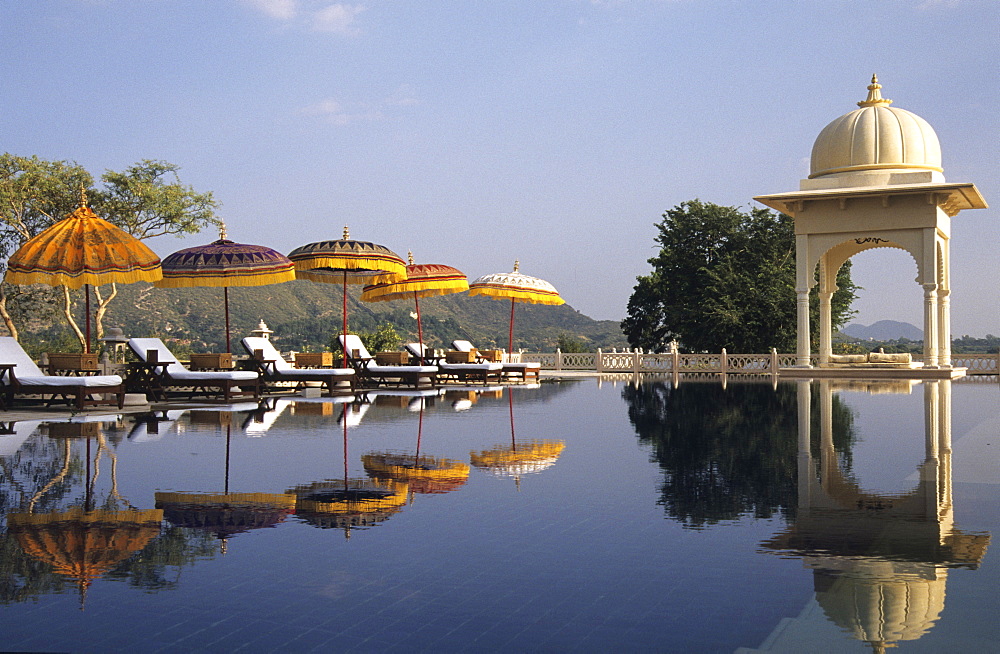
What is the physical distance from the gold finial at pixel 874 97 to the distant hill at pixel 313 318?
2521 cm

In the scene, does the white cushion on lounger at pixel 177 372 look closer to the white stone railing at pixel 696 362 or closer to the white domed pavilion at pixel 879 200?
the white stone railing at pixel 696 362

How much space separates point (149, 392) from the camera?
642 inches

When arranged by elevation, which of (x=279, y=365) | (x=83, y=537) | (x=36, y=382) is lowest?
(x=83, y=537)

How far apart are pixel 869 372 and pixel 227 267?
18.8 meters

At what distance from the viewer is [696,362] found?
32.9 metres

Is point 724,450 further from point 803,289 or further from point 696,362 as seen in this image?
point 696,362

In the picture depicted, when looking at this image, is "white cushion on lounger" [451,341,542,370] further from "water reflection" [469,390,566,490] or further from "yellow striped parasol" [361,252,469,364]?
"water reflection" [469,390,566,490]

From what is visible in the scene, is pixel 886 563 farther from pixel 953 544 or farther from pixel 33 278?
pixel 33 278

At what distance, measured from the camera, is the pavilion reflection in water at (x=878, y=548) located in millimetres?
3826

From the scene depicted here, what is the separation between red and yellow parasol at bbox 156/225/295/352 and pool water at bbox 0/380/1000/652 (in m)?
7.73

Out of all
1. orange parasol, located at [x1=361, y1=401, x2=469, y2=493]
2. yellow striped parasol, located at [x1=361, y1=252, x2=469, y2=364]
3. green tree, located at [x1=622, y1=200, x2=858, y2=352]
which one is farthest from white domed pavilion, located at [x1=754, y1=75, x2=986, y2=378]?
orange parasol, located at [x1=361, y1=401, x2=469, y2=493]

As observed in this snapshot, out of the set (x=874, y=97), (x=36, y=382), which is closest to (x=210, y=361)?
(x=36, y=382)

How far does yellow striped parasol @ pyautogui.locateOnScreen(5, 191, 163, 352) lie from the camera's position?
51.0 feet

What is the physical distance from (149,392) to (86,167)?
15.4m
